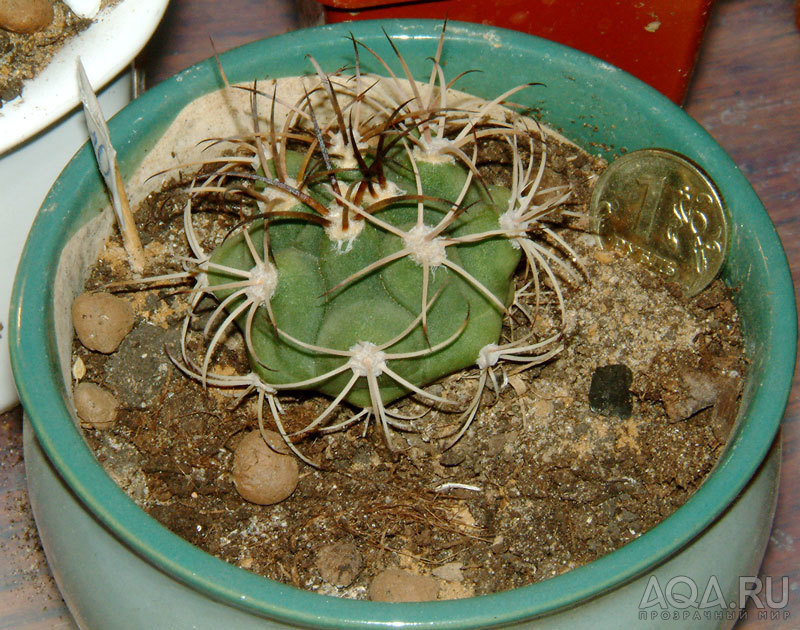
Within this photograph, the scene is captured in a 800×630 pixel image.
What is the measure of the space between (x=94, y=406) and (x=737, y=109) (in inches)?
47.4

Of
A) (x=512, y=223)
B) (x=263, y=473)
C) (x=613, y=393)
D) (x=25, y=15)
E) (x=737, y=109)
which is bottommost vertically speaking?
(x=737, y=109)

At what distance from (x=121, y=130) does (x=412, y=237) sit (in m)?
0.36

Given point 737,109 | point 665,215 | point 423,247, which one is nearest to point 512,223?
point 423,247

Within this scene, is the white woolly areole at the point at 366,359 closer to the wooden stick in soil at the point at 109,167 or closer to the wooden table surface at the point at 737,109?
the wooden stick in soil at the point at 109,167

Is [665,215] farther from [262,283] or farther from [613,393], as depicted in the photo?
[262,283]

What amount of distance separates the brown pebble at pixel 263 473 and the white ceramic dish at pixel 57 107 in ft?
1.36

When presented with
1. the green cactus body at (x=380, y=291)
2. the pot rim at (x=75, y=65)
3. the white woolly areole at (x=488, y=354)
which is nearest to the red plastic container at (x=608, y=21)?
the pot rim at (x=75, y=65)

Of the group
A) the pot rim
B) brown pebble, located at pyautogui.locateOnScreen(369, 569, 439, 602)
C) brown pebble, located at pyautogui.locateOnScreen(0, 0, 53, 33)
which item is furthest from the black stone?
brown pebble, located at pyautogui.locateOnScreen(0, 0, 53, 33)

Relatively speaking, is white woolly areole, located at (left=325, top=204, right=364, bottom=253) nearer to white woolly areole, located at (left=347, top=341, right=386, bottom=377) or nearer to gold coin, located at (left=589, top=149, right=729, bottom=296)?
white woolly areole, located at (left=347, top=341, right=386, bottom=377)

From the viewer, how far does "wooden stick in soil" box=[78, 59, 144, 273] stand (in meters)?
0.77

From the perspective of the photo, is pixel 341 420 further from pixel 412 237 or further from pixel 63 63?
pixel 63 63

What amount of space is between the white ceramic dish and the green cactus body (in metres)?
0.28

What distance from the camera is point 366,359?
0.73m

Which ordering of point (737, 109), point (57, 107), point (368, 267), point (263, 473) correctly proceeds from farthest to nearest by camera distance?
point (737, 109), point (57, 107), point (263, 473), point (368, 267)
